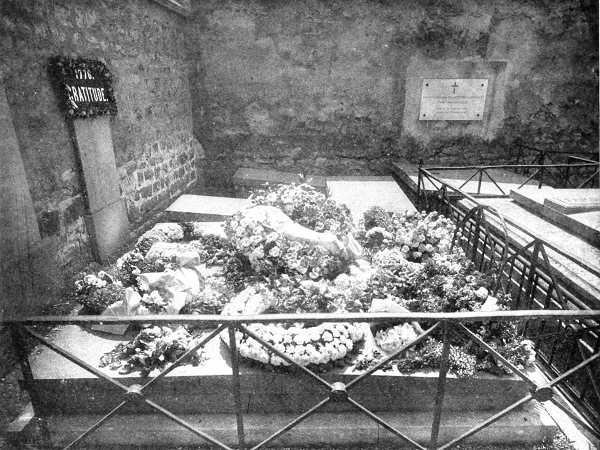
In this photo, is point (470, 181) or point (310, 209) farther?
point (470, 181)

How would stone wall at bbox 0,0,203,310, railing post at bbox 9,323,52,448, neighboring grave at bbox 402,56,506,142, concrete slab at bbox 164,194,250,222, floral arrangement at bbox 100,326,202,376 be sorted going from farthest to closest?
neighboring grave at bbox 402,56,506,142 → concrete slab at bbox 164,194,250,222 → stone wall at bbox 0,0,203,310 → floral arrangement at bbox 100,326,202,376 → railing post at bbox 9,323,52,448

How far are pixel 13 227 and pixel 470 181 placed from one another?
275 inches

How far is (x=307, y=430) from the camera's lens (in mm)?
2721

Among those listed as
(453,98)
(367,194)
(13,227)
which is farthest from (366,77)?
(13,227)

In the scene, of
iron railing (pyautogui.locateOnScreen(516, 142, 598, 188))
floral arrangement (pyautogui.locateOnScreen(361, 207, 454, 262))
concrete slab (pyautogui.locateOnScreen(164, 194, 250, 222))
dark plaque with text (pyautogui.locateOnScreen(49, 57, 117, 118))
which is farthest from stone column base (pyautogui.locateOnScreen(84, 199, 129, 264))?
iron railing (pyautogui.locateOnScreen(516, 142, 598, 188))

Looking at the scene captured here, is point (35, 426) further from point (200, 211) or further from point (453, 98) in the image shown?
point (453, 98)

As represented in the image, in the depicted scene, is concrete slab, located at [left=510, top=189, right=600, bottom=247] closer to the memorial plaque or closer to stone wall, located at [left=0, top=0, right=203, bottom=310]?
the memorial plaque

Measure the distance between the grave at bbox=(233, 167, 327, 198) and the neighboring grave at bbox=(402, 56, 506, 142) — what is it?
8.08 ft

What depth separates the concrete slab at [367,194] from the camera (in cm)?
593

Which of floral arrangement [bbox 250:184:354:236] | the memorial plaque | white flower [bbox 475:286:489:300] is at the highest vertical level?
the memorial plaque

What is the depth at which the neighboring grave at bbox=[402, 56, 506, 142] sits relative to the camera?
780 cm

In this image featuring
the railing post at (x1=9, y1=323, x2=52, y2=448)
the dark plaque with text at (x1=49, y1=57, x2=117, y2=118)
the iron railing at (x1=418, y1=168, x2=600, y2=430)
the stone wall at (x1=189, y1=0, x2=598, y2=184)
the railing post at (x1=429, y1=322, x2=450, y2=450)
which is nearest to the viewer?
the railing post at (x1=429, y1=322, x2=450, y2=450)

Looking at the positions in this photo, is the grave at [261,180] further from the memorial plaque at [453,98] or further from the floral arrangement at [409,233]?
the memorial plaque at [453,98]

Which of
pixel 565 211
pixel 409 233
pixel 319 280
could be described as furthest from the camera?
pixel 565 211
